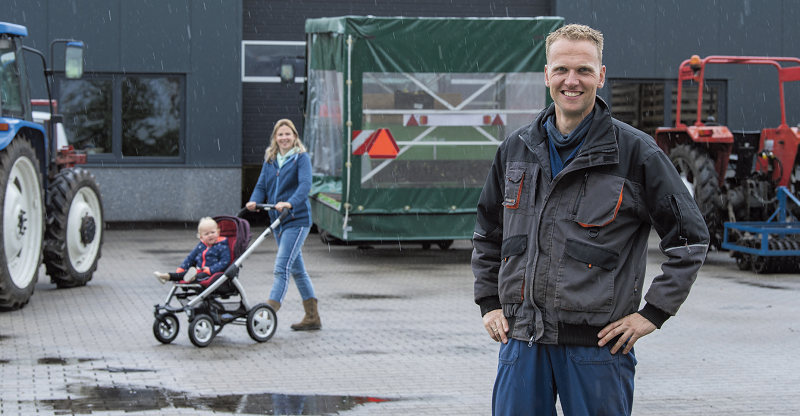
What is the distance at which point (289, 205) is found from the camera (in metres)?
8.11

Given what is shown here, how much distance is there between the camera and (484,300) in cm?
350

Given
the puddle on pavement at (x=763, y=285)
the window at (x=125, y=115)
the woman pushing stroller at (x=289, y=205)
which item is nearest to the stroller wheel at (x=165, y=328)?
the woman pushing stroller at (x=289, y=205)

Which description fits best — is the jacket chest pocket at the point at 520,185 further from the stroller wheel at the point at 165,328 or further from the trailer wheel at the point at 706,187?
the trailer wheel at the point at 706,187

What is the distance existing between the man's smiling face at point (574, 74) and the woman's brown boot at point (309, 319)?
5.28m

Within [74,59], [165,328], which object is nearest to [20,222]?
[74,59]

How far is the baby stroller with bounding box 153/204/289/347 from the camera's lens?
24.9 feet

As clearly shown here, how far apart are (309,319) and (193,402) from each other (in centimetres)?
260

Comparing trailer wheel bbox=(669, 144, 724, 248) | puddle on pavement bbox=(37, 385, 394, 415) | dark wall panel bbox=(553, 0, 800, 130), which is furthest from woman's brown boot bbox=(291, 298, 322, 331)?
dark wall panel bbox=(553, 0, 800, 130)

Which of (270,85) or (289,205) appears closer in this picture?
(289,205)

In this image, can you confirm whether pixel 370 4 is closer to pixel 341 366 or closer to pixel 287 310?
pixel 287 310

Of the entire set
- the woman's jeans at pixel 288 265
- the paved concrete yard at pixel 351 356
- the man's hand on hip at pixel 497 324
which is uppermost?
the man's hand on hip at pixel 497 324

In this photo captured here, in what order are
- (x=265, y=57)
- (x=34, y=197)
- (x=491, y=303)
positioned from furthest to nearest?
(x=265, y=57)
(x=34, y=197)
(x=491, y=303)

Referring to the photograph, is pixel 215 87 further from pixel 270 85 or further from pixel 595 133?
pixel 595 133

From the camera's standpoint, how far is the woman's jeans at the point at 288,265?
8266mm
